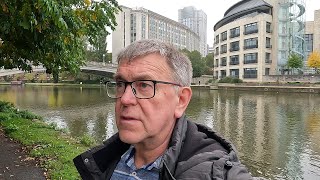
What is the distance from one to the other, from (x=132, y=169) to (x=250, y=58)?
58480mm

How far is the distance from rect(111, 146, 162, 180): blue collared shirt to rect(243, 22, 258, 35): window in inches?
2277

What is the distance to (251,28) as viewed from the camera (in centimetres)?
5681

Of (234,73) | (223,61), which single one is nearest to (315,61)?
(234,73)

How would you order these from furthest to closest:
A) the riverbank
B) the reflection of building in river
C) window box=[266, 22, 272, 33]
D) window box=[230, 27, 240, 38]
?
window box=[230, 27, 240, 38], window box=[266, 22, 272, 33], the riverbank, the reflection of building in river

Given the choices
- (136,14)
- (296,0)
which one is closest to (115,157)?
(296,0)

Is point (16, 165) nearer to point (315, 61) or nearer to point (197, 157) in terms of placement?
point (197, 157)

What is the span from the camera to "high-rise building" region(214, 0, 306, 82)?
55.2 m

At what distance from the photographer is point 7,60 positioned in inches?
413

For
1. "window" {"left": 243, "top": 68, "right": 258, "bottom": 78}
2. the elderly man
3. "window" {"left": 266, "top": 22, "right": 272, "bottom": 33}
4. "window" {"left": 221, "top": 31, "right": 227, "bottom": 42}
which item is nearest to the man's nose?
the elderly man

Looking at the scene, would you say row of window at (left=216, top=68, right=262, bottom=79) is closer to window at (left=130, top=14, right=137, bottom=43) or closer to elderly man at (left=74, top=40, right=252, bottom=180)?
window at (left=130, top=14, right=137, bottom=43)

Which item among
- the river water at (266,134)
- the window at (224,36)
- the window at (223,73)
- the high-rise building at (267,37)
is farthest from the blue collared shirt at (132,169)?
the window at (224,36)

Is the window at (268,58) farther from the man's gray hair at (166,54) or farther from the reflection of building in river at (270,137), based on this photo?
the man's gray hair at (166,54)

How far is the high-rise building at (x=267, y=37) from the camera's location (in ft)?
181

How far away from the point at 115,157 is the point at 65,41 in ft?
17.0
